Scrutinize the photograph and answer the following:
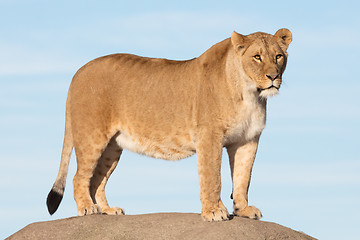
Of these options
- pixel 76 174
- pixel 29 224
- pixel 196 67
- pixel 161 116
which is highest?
pixel 196 67

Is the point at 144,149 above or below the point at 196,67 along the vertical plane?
below

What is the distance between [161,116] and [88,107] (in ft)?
3.83

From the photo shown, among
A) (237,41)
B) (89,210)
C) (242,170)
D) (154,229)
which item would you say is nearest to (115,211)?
(89,210)

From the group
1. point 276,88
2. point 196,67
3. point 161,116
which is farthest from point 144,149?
point 276,88

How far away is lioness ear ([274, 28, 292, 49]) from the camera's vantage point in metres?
9.01

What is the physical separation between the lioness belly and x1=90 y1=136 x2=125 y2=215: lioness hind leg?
40cm

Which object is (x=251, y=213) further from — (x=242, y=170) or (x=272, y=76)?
(x=272, y=76)

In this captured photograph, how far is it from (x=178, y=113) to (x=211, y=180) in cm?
107

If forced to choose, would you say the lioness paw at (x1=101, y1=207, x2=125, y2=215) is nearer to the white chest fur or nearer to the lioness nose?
the white chest fur

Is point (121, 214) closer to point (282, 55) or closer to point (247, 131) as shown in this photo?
point (247, 131)

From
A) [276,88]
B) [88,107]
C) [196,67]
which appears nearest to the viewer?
[276,88]

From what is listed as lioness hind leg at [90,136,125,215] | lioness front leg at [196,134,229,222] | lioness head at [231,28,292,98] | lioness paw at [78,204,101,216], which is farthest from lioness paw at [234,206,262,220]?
lioness hind leg at [90,136,125,215]

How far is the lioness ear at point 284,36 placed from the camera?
29.6ft

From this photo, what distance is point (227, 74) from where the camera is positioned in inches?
348
